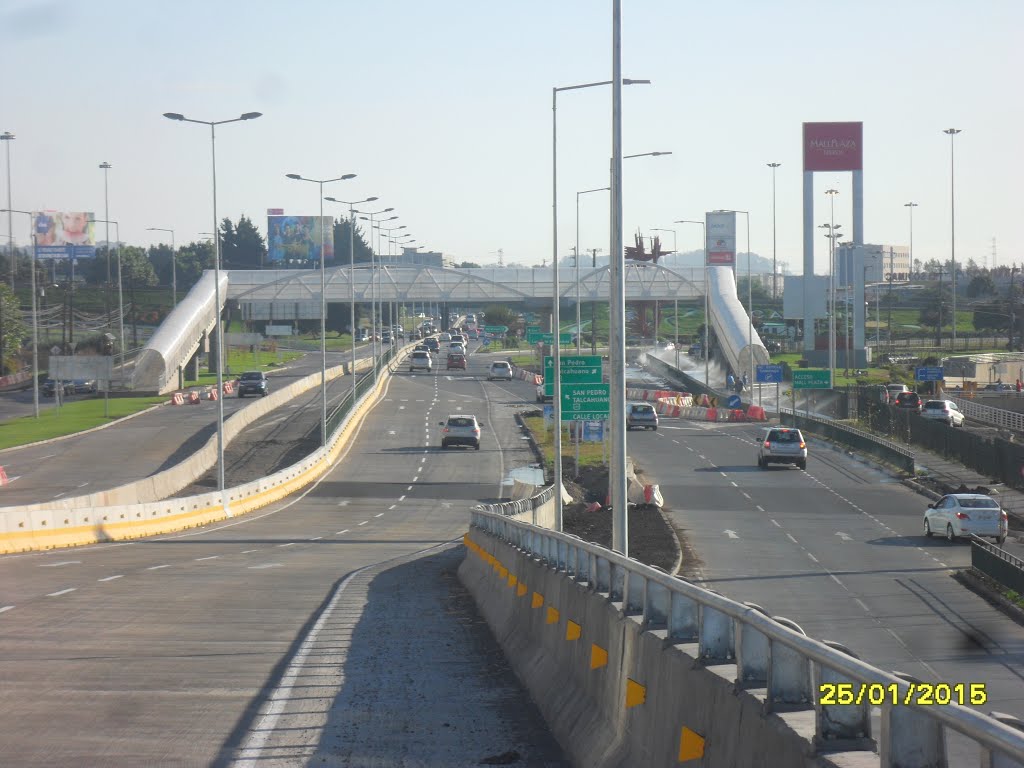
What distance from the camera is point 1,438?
71.2 m

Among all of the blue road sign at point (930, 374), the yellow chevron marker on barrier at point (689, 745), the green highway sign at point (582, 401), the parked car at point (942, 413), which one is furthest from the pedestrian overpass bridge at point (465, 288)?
the yellow chevron marker on barrier at point (689, 745)

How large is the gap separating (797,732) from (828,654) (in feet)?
1.33

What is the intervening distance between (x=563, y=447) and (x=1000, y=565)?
130 feet

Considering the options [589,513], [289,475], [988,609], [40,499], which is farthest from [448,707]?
[289,475]

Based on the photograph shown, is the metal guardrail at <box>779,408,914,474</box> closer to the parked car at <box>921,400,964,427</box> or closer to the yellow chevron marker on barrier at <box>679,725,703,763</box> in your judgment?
the parked car at <box>921,400,964,427</box>

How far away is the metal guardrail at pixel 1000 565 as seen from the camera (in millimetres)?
28516

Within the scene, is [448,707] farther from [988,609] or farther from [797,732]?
[988,609]

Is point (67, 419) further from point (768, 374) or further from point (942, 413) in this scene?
point (942, 413)

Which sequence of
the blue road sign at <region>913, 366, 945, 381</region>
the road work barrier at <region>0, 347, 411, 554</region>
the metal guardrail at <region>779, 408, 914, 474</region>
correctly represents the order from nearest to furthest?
the road work barrier at <region>0, 347, 411, 554</region> → the metal guardrail at <region>779, 408, 914, 474</region> → the blue road sign at <region>913, 366, 945, 381</region>

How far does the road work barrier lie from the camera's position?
31.8 meters

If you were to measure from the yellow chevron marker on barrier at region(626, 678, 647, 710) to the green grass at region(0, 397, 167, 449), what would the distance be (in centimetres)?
6138

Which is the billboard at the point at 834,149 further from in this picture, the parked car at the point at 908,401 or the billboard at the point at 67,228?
the billboard at the point at 67,228

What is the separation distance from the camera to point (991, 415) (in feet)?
250

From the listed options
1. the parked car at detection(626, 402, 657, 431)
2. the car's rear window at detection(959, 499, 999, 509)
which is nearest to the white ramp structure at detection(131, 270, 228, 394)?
the parked car at detection(626, 402, 657, 431)
